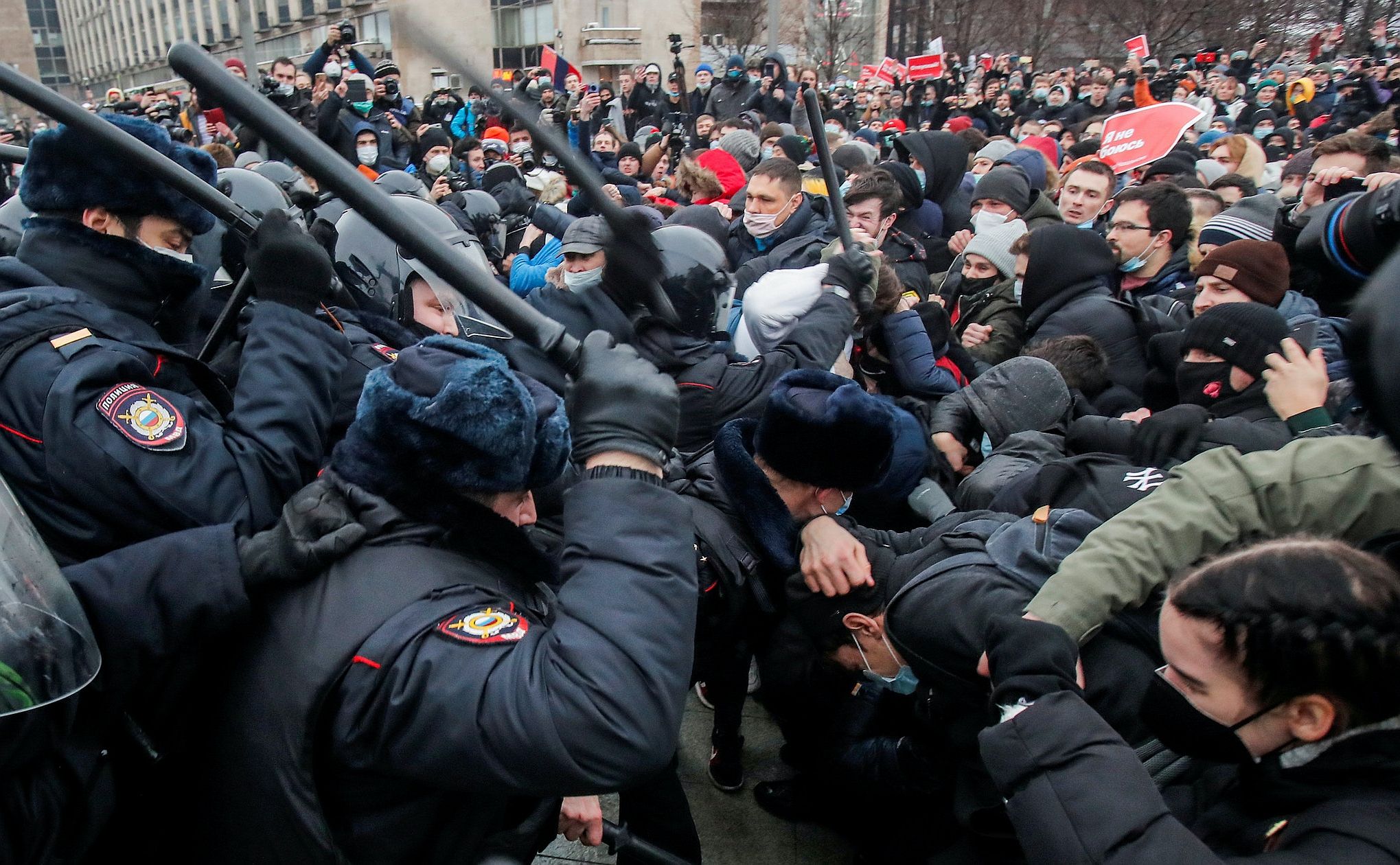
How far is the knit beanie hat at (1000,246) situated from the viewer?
466cm

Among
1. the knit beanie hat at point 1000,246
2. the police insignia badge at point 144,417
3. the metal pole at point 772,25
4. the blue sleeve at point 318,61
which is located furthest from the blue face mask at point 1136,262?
the metal pole at point 772,25

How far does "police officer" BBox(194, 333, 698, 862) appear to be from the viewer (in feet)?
4.50

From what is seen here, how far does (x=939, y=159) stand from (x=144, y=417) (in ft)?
20.5

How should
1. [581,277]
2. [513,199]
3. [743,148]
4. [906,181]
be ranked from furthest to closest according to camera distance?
[743,148] → [513,199] → [906,181] → [581,277]

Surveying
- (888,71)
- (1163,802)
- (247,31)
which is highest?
(888,71)

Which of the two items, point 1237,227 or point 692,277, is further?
point 1237,227

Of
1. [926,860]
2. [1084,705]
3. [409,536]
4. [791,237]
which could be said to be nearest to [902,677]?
[926,860]

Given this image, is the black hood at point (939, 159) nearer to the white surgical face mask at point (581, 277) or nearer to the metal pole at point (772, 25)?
the white surgical face mask at point (581, 277)

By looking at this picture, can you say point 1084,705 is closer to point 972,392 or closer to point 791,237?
point 972,392

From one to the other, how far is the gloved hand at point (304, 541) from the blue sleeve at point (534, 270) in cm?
318

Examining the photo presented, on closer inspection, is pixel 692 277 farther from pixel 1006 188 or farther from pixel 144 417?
pixel 1006 188

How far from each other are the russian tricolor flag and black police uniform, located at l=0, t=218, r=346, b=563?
5.80m

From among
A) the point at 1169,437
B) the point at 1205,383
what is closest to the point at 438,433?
the point at 1169,437

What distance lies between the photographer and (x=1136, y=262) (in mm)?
4348
